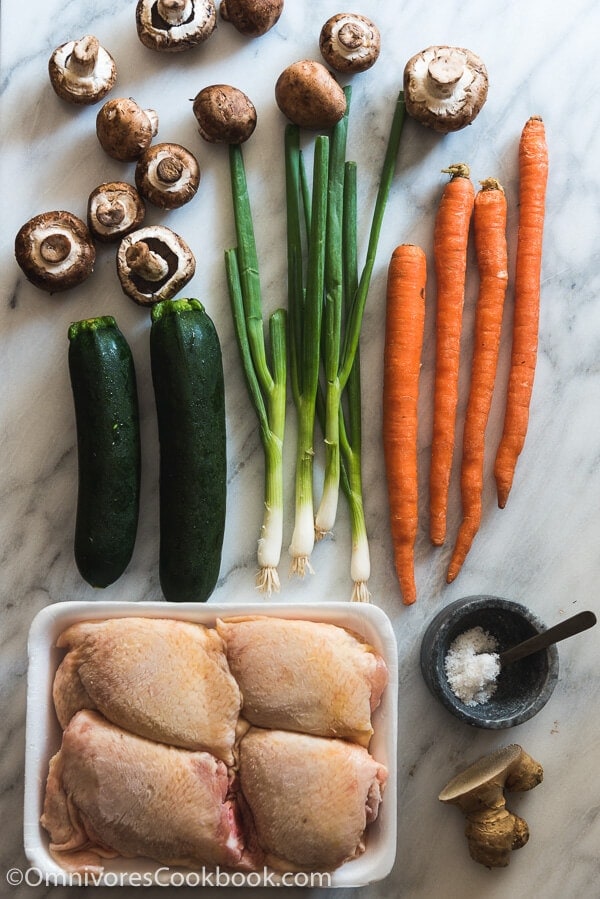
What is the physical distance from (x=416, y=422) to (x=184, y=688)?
0.68m

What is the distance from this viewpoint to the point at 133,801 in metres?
1.31

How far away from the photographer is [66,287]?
→ 5.20 feet

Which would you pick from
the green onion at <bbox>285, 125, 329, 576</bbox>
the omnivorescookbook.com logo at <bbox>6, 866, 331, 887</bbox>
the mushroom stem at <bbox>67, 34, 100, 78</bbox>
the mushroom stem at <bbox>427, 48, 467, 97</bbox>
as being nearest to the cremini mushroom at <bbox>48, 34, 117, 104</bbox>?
the mushroom stem at <bbox>67, 34, 100, 78</bbox>

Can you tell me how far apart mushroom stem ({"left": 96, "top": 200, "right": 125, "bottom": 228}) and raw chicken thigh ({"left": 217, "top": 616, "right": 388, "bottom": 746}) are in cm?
80

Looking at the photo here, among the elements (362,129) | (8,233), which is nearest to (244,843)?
(8,233)

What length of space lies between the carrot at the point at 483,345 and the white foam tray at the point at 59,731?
1.04 ft

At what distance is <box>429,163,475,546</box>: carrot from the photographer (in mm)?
1626

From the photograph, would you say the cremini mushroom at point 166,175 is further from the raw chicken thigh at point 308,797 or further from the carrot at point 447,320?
the raw chicken thigh at point 308,797

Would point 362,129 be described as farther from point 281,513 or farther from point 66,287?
point 281,513

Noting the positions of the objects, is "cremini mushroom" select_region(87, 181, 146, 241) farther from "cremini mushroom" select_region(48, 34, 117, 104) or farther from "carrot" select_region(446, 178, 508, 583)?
"carrot" select_region(446, 178, 508, 583)

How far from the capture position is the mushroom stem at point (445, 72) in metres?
1.56

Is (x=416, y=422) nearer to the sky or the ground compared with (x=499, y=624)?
nearer to the sky

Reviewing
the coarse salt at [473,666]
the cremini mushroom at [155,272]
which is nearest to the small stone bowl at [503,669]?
the coarse salt at [473,666]

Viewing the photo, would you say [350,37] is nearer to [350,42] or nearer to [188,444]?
[350,42]
